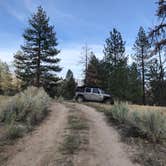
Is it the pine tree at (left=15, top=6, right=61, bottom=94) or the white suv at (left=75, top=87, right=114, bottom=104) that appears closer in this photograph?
the white suv at (left=75, top=87, right=114, bottom=104)

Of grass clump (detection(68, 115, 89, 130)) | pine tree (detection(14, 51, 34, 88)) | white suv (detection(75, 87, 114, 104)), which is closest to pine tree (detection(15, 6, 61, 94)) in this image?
pine tree (detection(14, 51, 34, 88))

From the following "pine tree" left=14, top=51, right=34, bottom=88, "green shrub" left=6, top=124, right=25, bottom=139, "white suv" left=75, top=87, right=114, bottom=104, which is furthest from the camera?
"pine tree" left=14, top=51, right=34, bottom=88

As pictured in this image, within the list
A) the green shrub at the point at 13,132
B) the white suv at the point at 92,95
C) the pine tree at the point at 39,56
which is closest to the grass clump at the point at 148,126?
the green shrub at the point at 13,132

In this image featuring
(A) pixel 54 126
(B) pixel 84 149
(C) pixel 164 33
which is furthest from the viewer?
(C) pixel 164 33

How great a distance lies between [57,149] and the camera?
7508 mm

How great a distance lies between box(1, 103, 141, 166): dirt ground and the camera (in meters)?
6.64

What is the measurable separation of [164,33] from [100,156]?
1740cm

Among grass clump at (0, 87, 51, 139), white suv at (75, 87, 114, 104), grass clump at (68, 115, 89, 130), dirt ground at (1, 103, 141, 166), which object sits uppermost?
white suv at (75, 87, 114, 104)

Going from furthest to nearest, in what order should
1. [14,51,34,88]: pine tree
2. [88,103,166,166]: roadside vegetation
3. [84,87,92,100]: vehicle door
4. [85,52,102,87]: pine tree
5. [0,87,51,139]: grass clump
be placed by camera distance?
[85,52,102,87]: pine tree
[14,51,34,88]: pine tree
[84,87,92,100]: vehicle door
[0,87,51,139]: grass clump
[88,103,166,166]: roadside vegetation

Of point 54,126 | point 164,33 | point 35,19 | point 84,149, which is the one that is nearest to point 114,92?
point 35,19

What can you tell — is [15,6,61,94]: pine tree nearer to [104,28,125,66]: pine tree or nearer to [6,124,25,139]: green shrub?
[104,28,125,66]: pine tree

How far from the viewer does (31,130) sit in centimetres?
997

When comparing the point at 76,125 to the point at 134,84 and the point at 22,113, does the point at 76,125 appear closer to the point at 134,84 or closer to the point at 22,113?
the point at 22,113

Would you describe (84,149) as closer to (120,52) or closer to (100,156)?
(100,156)
